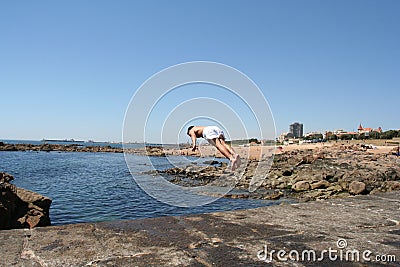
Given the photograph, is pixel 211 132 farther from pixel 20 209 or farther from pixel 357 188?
pixel 357 188

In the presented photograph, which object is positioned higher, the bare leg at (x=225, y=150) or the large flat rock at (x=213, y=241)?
the bare leg at (x=225, y=150)

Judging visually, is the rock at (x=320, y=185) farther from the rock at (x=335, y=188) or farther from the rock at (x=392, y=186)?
the rock at (x=392, y=186)

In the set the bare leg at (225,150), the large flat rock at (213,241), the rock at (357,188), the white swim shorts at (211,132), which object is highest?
the white swim shorts at (211,132)

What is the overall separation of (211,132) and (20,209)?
483 cm

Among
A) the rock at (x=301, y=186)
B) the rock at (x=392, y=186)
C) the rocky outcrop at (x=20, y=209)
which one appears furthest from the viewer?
the rock at (x=301, y=186)

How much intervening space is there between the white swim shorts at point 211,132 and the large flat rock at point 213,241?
3.89 m

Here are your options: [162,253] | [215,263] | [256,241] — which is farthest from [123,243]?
[256,241]

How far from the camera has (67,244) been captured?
2.85m

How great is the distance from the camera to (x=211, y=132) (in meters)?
8.04

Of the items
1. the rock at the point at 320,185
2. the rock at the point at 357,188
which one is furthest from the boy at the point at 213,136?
the rock at the point at 320,185

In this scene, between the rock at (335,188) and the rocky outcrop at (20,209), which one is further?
the rock at (335,188)

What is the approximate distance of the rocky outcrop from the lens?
633 cm

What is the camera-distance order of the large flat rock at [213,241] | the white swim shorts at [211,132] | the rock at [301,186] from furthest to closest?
the rock at [301,186], the white swim shorts at [211,132], the large flat rock at [213,241]

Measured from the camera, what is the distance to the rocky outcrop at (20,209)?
20.8ft
